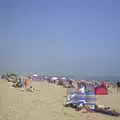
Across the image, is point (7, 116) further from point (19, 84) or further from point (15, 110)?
point (19, 84)

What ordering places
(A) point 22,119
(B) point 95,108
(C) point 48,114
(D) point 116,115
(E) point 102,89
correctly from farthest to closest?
(E) point 102,89 < (B) point 95,108 < (D) point 116,115 < (C) point 48,114 < (A) point 22,119

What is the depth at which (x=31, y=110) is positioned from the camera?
394 inches

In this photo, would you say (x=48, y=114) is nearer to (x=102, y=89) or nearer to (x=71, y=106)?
(x=71, y=106)

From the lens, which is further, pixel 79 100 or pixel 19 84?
pixel 19 84

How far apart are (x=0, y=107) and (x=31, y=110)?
107 centimetres

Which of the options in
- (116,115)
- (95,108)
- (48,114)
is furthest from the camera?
(95,108)

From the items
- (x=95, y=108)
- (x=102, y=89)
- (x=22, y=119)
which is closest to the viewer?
(x=22, y=119)

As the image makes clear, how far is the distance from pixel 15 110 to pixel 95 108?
3477 millimetres

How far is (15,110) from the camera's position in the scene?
9664 millimetres

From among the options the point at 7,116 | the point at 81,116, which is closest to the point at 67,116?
the point at 81,116

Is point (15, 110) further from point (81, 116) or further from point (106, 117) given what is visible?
point (106, 117)

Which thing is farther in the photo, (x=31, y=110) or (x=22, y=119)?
(x=31, y=110)

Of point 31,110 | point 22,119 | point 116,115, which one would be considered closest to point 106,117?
point 116,115

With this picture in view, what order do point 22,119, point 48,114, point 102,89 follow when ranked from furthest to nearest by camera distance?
point 102,89 < point 48,114 < point 22,119
